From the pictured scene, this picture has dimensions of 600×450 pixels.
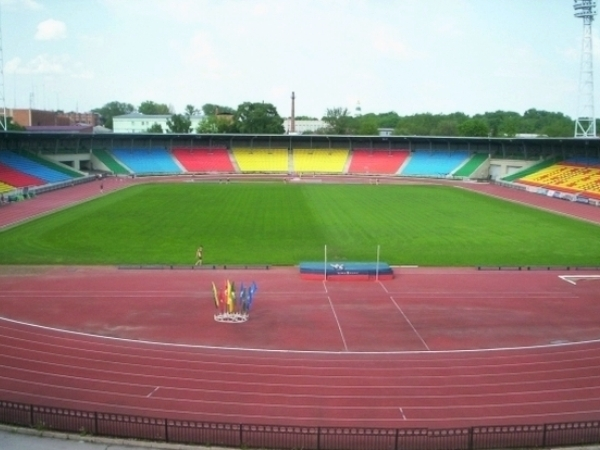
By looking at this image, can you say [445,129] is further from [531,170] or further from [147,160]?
[147,160]

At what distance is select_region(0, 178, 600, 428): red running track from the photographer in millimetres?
16062

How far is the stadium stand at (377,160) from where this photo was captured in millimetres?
94625

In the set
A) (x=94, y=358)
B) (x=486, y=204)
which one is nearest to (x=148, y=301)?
(x=94, y=358)

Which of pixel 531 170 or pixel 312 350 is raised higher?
pixel 531 170

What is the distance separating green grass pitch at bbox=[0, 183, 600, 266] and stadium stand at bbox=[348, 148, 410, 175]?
32292 mm

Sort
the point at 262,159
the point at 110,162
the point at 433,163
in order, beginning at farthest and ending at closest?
1. the point at 262,159
2. the point at 433,163
3. the point at 110,162

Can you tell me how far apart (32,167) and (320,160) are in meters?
44.0

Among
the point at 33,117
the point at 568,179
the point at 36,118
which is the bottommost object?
the point at 568,179

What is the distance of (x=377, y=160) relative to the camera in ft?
322

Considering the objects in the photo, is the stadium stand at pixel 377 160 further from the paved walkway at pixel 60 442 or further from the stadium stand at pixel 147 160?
the paved walkway at pixel 60 442

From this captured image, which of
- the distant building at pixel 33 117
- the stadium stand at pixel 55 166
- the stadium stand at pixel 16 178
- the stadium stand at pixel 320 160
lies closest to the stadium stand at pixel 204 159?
the stadium stand at pixel 320 160

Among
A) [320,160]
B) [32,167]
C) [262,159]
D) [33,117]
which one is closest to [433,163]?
[320,160]

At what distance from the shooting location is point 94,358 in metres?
19.1

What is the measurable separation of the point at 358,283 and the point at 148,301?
9.79 metres
